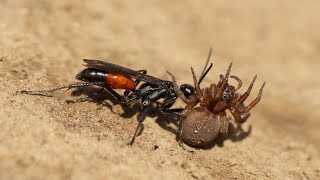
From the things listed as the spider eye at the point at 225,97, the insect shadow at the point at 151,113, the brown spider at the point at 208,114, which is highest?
the spider eye at the point at 225,97

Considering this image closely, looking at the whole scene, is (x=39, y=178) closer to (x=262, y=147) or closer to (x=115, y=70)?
(x=115, y=70)

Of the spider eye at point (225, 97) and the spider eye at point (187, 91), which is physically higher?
the spider eye at point (225, 97)

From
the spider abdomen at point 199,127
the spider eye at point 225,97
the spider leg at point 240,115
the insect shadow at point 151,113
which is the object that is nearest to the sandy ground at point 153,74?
the insect shadow at point 151,113

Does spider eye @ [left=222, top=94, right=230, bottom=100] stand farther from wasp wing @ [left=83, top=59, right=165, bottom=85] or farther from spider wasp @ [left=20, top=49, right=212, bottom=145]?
wasp wing @ [left=83, top=59, right=165, bottom=85]

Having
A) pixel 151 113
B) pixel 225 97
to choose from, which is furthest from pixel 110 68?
pixel 225 97

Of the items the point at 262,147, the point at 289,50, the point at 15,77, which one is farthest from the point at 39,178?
the point at 289,50

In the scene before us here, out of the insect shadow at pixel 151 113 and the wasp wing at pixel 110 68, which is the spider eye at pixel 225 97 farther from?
the wasp wing at pixel 110 68

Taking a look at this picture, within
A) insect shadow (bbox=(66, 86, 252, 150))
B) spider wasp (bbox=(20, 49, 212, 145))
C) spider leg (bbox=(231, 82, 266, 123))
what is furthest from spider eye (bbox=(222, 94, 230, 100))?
insect shadow (bbox=(66, 86, 252, 150))

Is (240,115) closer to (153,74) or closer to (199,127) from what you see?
(199,127)
